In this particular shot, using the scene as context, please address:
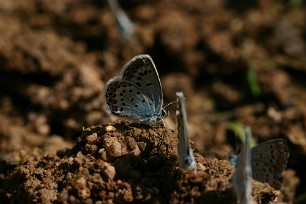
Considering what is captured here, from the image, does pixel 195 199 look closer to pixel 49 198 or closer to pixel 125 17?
pixel 49 198

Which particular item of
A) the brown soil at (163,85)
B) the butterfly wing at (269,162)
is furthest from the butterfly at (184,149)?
the butterfly wing at (269,162)

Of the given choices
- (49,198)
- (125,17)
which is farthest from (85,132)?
(125,17)

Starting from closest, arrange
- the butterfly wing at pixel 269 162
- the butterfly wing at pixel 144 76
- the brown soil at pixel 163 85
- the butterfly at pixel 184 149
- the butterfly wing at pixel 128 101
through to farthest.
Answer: the butterfly at pixel 184 149 → the brown soil at pixel 163 85 → the butterfly wing at pixel 144 76 → the butterfly wing at pixel 128 101 → the butterfly wing at pixel 269 162

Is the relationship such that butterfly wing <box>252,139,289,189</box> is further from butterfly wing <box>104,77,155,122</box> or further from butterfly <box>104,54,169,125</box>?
butterfly wing <box>104,77,155,122</box>

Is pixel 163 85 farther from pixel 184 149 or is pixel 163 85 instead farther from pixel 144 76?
pixel 184 149

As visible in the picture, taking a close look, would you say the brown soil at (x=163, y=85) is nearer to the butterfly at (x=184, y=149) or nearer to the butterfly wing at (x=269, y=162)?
the butterfly at (x=184, y=149)

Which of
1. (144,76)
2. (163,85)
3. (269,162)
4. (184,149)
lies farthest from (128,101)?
(163,85)

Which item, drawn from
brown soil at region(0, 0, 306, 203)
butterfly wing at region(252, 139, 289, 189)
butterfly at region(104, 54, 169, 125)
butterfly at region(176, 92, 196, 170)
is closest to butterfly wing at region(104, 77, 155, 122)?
butterfly at region(104, 54, 169, 125)
